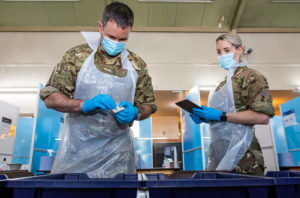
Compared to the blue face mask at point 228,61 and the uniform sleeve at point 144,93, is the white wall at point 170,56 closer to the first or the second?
the blue face mask at point 228,61

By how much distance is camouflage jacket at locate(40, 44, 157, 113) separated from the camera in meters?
1.10

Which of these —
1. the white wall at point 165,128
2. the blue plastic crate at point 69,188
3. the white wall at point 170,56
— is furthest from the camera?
the white wall at point 165,128

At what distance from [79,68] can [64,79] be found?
0.10 metres

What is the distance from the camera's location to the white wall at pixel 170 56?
4.00 meters

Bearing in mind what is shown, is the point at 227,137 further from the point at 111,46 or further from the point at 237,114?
the point at 111,46

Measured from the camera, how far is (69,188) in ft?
1.57

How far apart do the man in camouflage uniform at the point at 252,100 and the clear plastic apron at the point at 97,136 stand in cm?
62

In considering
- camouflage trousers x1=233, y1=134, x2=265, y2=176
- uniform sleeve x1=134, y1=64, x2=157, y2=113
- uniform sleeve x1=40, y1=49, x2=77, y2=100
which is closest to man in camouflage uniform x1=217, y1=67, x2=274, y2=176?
camouflage trousers x1=233, y1=134, x2=265, y2=176

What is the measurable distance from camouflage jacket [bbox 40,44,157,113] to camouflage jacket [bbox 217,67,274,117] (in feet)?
1.74

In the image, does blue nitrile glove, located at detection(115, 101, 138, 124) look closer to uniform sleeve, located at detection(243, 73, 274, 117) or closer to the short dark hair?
the short dark hair

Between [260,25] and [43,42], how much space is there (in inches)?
156

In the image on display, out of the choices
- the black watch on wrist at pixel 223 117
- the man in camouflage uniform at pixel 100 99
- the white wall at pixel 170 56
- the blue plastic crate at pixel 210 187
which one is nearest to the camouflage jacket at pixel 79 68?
the man in camouflage uniform at pixel 100 99

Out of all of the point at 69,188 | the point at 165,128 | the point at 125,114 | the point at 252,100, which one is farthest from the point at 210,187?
the point at 165,128

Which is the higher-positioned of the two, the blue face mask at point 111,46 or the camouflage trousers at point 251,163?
the blue face mask at point 111,46
